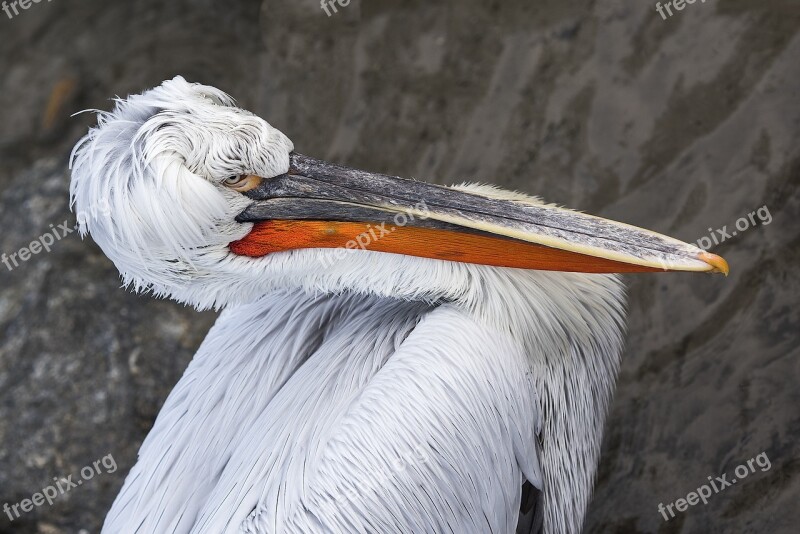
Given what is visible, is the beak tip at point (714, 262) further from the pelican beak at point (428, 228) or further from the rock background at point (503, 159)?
the rock background at point (503, 159)

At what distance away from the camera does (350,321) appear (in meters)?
2.66

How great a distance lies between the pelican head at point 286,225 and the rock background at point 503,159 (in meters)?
1.18

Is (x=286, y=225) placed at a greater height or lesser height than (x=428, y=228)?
greater

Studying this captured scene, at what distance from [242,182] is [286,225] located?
0.53 ft

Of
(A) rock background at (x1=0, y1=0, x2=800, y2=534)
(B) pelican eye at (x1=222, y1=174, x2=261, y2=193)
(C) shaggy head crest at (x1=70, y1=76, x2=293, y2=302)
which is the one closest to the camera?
(C) shaggy head crest at (x1=70, y1=76, x2=293, y2=302)

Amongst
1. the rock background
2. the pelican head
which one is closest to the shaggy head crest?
the pelican head

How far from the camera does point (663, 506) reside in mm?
3342

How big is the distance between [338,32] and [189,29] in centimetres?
90

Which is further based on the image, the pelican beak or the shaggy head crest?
the pelican beak

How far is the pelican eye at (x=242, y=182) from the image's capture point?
234 cm

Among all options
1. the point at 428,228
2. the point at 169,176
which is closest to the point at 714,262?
the point at 428,228

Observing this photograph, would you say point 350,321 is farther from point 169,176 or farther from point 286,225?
point 169,176

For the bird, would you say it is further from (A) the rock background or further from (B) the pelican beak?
(A) the rock background

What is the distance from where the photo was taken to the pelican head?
228 cm
